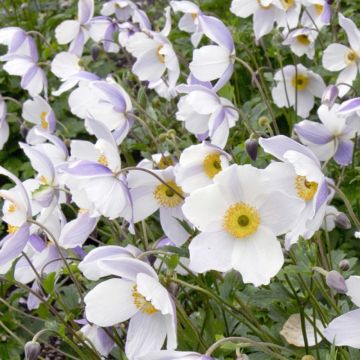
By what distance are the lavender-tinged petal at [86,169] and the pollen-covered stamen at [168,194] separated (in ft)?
0.71

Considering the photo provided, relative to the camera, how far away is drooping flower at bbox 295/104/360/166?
7.95 ft

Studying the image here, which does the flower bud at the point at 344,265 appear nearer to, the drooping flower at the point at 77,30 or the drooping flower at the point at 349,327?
the drooping flower at the point at 349,327

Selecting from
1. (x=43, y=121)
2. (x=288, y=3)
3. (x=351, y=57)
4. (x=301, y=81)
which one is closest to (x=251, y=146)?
(x=351, y=57)

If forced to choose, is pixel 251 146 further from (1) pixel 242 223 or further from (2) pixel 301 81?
(2) pixel 301 81

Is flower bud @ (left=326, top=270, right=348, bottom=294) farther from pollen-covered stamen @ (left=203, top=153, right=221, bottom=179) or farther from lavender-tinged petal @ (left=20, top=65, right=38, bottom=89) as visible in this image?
lavender-tinged petal @ (left=20, top=65, right=38, bottom=89)

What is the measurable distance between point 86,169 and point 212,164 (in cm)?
35

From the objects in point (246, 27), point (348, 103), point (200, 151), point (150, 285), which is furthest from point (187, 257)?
point (246, 27)

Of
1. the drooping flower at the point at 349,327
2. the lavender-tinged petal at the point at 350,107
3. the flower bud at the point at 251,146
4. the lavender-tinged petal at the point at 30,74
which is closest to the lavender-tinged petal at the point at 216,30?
the flower bud at the point at 251,146

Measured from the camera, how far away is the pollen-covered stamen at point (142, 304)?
1.94m

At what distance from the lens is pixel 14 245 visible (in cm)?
218

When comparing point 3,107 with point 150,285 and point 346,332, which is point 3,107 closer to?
point 150,285

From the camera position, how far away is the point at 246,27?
4.31 m

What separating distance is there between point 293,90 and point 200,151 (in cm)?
170

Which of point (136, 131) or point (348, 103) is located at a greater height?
point (348, 103)
